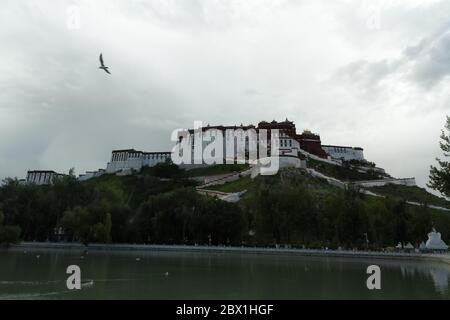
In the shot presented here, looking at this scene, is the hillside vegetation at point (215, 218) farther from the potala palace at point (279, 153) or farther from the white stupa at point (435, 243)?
the potala palace at point (279, 153)

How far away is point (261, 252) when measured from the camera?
53656mm

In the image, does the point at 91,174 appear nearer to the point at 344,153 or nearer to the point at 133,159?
the point at 133,159

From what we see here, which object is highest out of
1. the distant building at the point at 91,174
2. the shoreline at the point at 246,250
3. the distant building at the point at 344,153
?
the distant building at the point at 344,153

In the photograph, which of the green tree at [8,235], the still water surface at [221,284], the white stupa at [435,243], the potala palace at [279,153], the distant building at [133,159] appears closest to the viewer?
the still water surface at [221,284]

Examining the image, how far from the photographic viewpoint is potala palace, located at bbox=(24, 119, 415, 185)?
108m

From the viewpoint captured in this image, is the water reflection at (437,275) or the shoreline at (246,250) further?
the shoreline at (246,250)

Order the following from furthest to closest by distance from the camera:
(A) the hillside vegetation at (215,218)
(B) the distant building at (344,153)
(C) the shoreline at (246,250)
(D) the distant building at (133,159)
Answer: (B) the distant building at (344,153) < (D) the distant building at (133,159) < (A) the hillside vegetation at (215,218) < (C) the shoreline at (246,250)

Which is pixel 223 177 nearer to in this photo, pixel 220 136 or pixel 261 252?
pixel 220 136

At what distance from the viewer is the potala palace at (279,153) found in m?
108

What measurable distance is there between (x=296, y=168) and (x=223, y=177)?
18.4m

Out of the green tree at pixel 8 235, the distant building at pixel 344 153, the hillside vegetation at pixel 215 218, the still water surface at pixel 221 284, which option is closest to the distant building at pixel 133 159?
the distant building at pixel 344 153

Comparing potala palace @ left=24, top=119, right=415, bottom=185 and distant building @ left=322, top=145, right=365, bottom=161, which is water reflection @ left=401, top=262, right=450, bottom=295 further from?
distant building @ left=322, top=145, right=365, bottom=161
